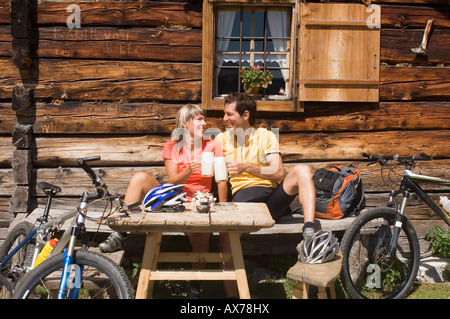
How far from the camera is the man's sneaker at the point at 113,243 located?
4086 mm

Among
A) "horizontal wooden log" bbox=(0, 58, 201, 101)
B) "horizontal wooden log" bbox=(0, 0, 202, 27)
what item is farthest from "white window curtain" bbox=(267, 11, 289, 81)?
"horizontal wooden log" bbox=(0, 58, 201, 101)

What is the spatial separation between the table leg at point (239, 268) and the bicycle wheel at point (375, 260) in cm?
107

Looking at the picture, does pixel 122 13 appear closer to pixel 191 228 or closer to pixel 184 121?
pixel 184 121

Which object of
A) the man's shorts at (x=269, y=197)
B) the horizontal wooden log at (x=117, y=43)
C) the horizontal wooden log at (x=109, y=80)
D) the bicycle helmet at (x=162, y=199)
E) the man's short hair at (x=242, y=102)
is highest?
the horizontal wooden log at (x=117, y=43)

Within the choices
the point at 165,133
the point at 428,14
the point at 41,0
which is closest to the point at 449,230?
the point at 428,14

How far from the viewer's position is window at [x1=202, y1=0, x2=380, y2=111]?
5344 millimetres

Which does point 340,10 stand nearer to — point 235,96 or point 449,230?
point 235,96

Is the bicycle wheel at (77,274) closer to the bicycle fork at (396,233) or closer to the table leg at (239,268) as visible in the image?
the table leg at (239,268)

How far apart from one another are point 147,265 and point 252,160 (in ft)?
5.18

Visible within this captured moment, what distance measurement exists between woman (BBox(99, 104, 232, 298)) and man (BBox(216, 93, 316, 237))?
0.80 ft

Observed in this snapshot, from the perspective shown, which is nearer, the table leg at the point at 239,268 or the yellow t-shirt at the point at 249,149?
the table leg at the point at 239,268

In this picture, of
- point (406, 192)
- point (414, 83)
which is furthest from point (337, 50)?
point (406, 192)

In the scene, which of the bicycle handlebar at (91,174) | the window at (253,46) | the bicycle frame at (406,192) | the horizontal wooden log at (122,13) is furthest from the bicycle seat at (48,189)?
the bicycle frame at (406,192)

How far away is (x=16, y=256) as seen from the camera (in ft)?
13.6
